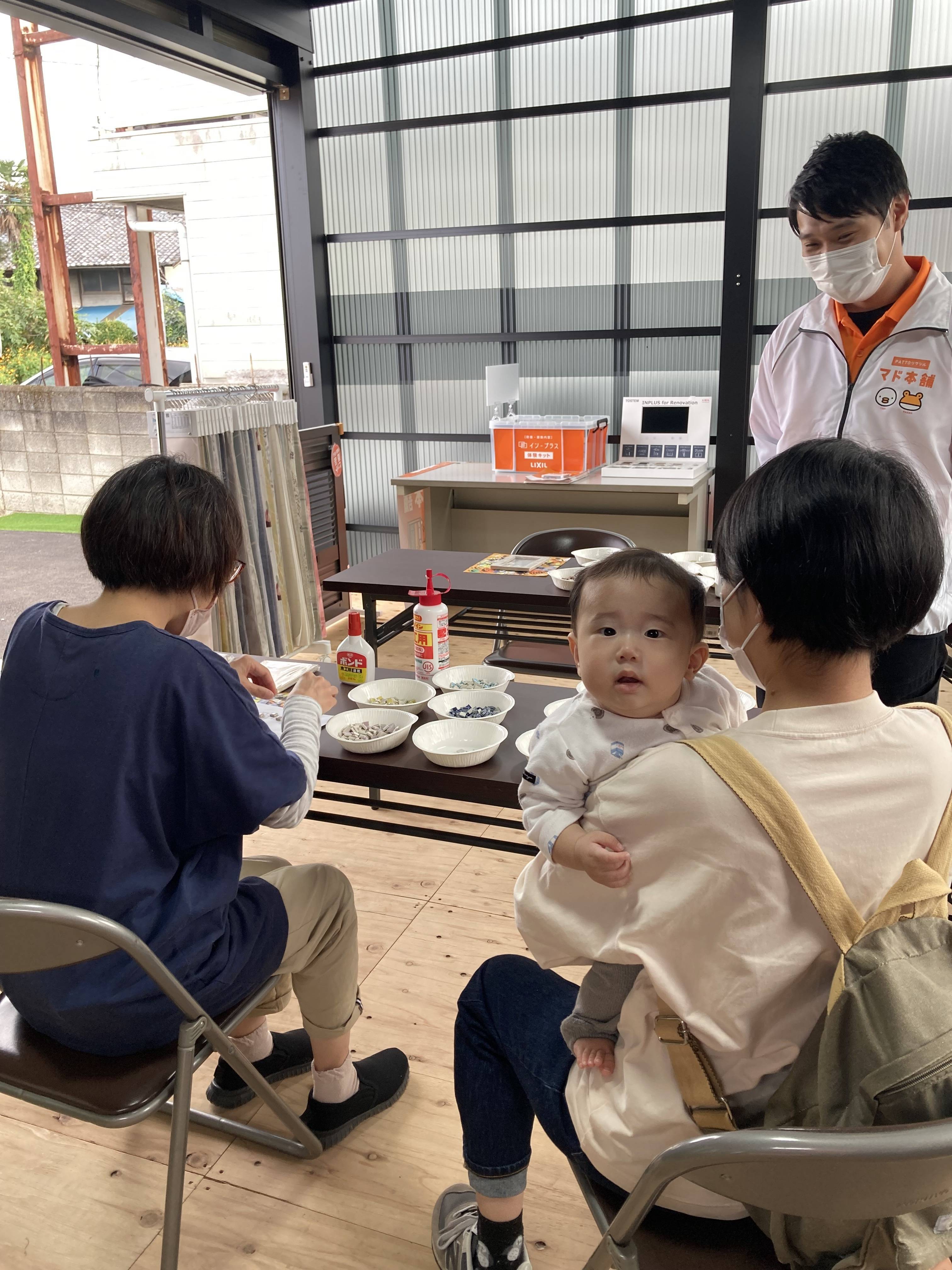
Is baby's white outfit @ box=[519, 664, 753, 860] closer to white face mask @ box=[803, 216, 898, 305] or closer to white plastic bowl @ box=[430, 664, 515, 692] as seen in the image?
white plastic bowl @ box=[430, 664, 515, 692]

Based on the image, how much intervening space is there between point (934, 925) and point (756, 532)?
13.8 inches

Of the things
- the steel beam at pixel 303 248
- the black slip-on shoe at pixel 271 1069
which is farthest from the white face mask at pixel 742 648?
the steel beam at pixel 303 248

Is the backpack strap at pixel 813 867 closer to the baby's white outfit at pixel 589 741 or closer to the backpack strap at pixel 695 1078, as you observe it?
the backpack strap at pixel 695 1078

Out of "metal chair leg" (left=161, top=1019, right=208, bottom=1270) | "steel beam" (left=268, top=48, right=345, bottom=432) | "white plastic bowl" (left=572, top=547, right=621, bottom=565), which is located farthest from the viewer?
"steel beam" (left=268, top=48, right=345, bottom=432)

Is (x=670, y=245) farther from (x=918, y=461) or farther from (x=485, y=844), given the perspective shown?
(x=485, y=844)

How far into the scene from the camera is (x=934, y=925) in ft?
2.50

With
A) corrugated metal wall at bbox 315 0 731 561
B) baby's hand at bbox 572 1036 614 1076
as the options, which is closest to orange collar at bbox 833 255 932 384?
baby's hand at bbox 572 1036 614 1076

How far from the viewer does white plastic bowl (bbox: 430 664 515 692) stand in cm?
197

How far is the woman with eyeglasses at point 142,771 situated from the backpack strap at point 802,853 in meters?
0.69

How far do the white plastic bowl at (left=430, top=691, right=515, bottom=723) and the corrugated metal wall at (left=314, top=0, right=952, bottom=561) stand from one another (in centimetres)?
306

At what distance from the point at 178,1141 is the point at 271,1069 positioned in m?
0.61

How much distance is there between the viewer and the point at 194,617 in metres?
1.41

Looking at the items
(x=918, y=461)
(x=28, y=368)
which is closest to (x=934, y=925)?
(x=918, y=461)

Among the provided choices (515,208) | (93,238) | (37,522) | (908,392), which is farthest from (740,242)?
(37,522)
